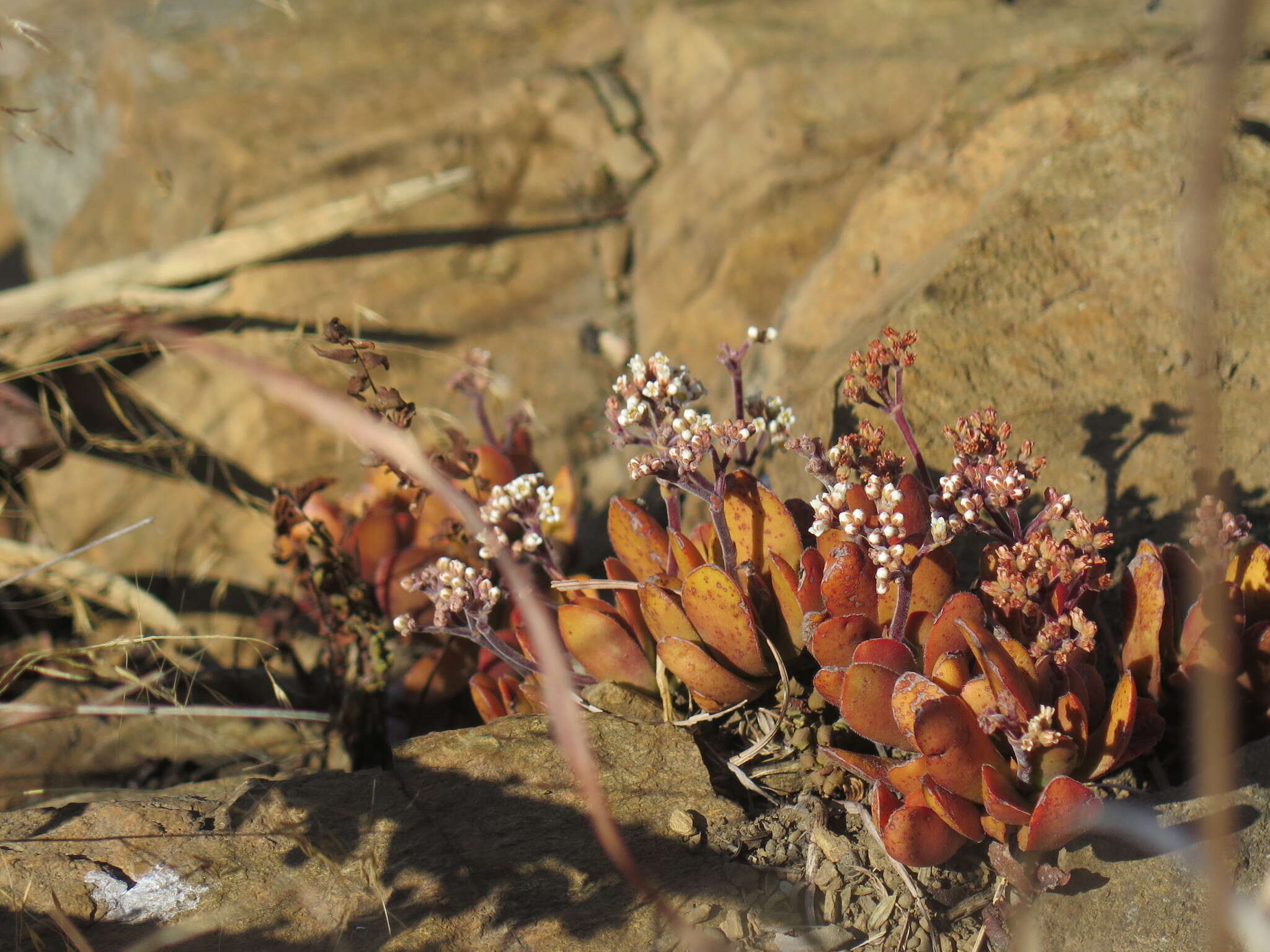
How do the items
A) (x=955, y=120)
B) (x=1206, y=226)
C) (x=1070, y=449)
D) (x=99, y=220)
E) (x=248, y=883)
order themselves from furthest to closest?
(x=99, y=220) → (x=955, y=120) → (x=1070, y=449) → (x=248, y=883) → (x=1206, y=226)

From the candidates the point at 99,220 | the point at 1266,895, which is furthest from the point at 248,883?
the point at 99,220

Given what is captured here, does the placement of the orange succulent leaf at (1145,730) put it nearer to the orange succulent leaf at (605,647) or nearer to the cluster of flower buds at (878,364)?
the cluster of flower buds at (878,364)

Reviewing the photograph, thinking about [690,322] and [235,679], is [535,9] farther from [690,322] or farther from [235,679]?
[235,679]

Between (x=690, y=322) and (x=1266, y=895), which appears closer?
(x=1266, y=895)

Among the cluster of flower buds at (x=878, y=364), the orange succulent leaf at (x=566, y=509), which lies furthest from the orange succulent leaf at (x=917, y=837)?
the orange succulent leaf at (x=566, y=509)

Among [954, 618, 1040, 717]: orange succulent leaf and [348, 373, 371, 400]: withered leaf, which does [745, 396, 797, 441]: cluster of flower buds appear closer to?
[954, 618, 1040, 717]: orange succulent leaf

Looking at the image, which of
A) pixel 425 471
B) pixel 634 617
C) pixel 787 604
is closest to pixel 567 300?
pixel 634 617

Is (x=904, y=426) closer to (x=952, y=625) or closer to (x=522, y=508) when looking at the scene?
(x=952, y=625)
